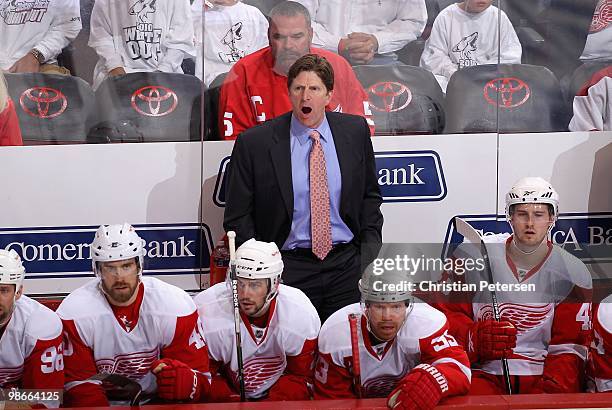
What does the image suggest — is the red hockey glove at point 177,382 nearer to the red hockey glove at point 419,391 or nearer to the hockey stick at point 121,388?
the hockey stick at point 121,388

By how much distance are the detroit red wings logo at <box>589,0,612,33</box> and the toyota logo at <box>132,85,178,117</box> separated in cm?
179

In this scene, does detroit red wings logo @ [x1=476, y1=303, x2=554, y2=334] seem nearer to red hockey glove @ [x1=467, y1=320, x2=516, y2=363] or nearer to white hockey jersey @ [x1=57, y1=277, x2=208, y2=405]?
red hockey glove @ [x1=467, y1=320, x2=516, y2=363]

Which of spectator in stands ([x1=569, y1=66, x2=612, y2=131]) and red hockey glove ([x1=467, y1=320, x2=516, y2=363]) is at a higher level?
spectator in stands ([x1=569, y1=66, x2=612, y2=131])

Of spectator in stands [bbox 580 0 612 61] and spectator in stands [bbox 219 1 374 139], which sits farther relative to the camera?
spectator in stands [bbox 580 0 612 61]

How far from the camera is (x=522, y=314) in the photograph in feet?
10.2

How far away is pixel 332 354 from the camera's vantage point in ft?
→ 10.4

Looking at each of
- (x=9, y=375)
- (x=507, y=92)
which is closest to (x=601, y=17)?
(x=507, y=92)

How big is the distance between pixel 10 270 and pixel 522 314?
152cm

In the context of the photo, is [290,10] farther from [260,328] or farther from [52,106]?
[260,328]

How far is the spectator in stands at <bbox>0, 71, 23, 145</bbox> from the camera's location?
429 cm

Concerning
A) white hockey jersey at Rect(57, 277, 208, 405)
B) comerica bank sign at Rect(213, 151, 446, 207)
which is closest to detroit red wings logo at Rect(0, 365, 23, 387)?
white hockey jersey at Rect(57, 277, 208, 405)

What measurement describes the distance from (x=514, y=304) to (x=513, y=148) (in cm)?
149

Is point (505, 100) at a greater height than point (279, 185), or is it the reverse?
point (505, 100)

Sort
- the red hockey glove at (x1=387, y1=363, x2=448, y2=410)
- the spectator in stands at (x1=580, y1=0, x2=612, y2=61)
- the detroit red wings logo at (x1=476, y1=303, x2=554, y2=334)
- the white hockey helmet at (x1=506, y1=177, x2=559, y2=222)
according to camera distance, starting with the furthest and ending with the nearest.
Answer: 1. the spectator in stands at (x1=580, y1=0, x2=612, y2=61)
2. the white hockey helmet at (x1=506, y1=177, x2=559, y2=222)
3. the detroit red wings logo at (x1=476, y1=303, x2=554, y2=334)
4. the red hockey glove at (x1=387, y1=363, x2=448, y2=410)
